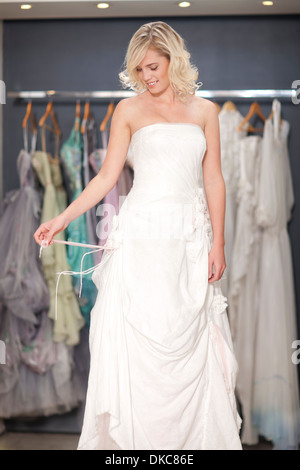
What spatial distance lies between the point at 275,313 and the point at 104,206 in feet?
3.35

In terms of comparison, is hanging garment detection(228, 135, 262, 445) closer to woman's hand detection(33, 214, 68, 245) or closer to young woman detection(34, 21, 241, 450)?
young woman detection(34, 21, 241, 450)

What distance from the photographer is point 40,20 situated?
3504 millimetres

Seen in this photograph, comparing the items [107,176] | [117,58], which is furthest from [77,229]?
[107,176]

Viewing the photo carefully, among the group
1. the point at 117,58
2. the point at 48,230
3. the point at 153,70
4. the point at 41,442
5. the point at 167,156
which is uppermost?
the point at 117,58

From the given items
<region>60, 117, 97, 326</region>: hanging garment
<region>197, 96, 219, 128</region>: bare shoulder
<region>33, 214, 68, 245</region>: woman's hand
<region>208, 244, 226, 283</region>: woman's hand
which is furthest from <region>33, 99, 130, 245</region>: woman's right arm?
<region>60, 117, 97, 326</region>: hanging garment

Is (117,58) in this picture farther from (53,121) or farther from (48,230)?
(48,230)

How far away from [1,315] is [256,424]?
1.41m

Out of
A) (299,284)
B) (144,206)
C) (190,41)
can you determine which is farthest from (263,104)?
(144,206)

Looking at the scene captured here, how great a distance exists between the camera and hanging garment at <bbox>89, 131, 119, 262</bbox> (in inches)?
130

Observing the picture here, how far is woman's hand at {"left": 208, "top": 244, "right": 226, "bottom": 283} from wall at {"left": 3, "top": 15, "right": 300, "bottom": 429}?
132cm

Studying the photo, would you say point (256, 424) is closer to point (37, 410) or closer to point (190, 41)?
point (37, 410)

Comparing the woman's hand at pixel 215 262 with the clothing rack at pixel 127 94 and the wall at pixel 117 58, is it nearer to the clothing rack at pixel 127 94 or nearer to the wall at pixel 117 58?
the clothing rack at pixel 127 94

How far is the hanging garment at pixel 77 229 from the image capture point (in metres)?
3.35

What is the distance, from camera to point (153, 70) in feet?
7.54
